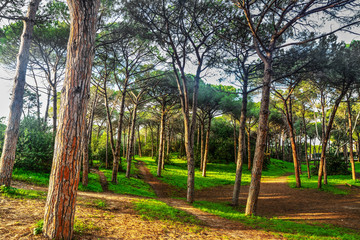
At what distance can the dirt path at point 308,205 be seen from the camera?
24.0 ft

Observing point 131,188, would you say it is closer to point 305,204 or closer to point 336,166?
point 305,204

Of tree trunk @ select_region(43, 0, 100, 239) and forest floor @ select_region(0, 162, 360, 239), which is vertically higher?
tree trunk @ select_region(43, 0, 100, 239)

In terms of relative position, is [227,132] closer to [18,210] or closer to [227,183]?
[227,183]

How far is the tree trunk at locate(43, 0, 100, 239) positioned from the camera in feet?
8.77

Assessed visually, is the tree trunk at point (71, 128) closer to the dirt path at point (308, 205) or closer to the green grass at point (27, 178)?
the green grass at point (27, 178)

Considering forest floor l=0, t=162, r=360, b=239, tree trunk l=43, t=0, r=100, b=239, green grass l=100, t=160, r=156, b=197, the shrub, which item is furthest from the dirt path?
the shrub

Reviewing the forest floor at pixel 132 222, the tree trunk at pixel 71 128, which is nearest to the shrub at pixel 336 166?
the forest floor at pixel 132 222

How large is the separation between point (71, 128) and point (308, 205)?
11.1 metres

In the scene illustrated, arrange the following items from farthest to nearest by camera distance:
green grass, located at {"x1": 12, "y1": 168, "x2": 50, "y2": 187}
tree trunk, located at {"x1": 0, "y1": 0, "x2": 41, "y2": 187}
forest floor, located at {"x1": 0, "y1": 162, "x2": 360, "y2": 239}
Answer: green grass, located at {"x1": 12, "y1": 168, "x2": 50, "y2": 187}
tree trunk, located at {"x1": 0, "y1": 0, "x2": 41, "y2": 187}
forest floor, located at {"x1": 0, "y1": 162, "x2": 360, "y2": 239}

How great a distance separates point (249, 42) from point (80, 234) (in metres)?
10.1

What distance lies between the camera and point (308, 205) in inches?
363

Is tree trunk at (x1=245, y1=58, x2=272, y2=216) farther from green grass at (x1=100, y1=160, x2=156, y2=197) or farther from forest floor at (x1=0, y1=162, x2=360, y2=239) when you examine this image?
green grass at (x1=100, y1=160, x2=156, y2=197)

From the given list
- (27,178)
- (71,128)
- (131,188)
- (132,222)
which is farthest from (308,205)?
(27,178)

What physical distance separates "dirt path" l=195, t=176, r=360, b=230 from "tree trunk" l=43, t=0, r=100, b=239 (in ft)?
26.1
